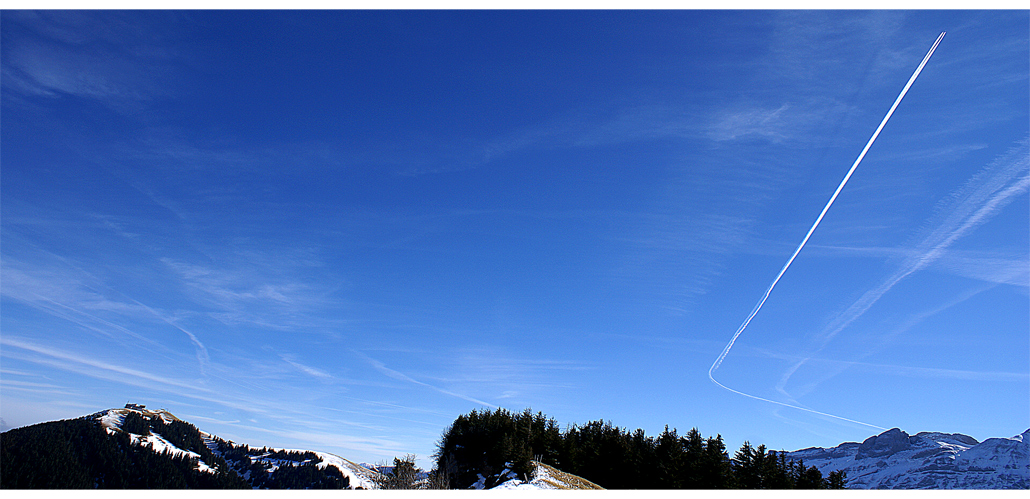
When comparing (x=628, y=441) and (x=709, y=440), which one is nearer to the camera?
(x=709, y=440)

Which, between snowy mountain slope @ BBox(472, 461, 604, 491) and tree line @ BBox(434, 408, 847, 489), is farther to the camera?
tree line @ BBox(434, 408, 847, 489)

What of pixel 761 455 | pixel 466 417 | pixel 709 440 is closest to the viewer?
pixel 761 455

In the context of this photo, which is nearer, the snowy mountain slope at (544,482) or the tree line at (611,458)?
the snowy mountain slope at (544,482)

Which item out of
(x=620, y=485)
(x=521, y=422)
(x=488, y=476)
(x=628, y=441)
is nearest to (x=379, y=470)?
(x=488, y=476)

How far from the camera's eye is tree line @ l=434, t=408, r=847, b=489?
89.3m

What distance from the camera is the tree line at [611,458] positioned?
293 feet

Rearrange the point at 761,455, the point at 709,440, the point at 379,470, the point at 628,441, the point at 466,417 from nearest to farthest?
the point at 379,470
the point at 761,455
the point at 709,440
the point at 628,441
the point at 466,417

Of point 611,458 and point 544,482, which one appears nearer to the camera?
point 544,482

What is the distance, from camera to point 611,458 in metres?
103
